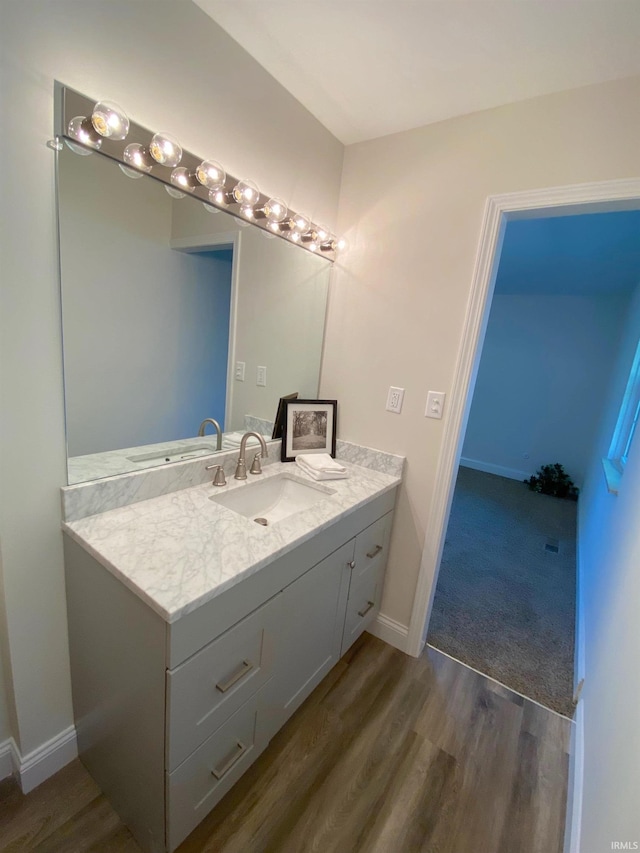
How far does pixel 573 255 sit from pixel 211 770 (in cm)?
394

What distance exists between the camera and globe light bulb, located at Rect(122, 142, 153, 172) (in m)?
1.06

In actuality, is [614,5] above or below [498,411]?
above

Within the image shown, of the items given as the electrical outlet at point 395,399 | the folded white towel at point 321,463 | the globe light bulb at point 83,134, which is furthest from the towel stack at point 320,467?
the globe light bulb at point 83,134

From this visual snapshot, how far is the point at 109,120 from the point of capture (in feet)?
3.15

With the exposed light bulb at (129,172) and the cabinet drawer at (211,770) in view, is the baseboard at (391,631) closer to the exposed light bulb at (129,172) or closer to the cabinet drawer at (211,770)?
the cabinet drawer at (211,770)

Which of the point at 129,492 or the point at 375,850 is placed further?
the point at 129,492

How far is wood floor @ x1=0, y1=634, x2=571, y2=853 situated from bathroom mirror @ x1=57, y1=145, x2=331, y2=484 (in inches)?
40.8

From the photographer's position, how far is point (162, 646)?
2.67ft

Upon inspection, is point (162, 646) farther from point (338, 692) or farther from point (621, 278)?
point (621, 278)

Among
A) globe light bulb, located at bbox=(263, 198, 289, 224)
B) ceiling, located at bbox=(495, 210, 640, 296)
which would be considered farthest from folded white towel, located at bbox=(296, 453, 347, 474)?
ceiling, located at bbox=(495, 210, 640, 296)

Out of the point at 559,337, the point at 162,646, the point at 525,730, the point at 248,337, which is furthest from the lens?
the point at 559,337

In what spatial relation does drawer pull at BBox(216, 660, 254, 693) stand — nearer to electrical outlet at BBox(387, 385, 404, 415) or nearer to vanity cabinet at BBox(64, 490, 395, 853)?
vanity cabinet at BBox(64, 490, 395, 853)

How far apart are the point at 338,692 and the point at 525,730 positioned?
795 mm

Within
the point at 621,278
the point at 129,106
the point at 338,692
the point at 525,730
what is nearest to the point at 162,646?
the point at 338,692
